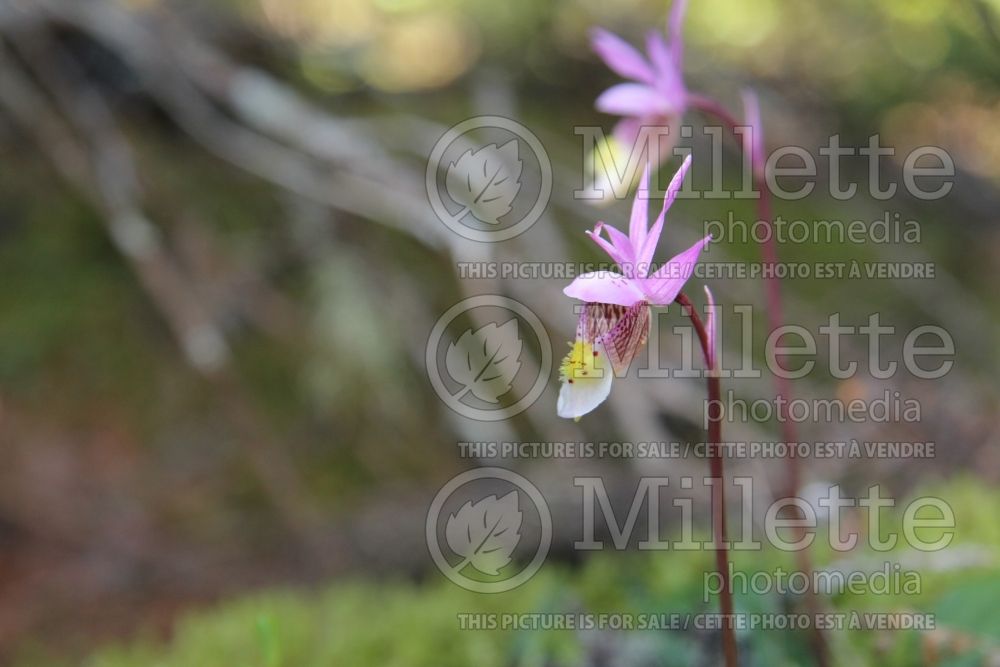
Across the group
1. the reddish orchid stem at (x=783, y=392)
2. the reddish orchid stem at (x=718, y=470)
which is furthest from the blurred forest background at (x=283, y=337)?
the reddish orchid stem at (x=718, y=470)

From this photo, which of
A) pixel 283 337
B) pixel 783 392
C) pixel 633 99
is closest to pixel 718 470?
pixel 783 392

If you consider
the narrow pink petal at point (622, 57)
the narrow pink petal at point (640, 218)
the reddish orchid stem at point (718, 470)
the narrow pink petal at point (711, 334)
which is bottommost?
the reddish orchid stem at point (718, 470)

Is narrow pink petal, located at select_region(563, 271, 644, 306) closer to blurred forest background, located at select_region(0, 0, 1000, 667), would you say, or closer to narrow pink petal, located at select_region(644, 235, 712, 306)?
narrow pink petal, located at select_region(644, 235, 712, 306)

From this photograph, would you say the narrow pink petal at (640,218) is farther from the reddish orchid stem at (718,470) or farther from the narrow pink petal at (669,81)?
the narrow pink petal at (669,81)

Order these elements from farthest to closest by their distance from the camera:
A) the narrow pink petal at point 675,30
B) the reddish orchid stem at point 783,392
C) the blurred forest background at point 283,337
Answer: the blurred forest background at point 283,337
the narrow pink petal at point 675,30
the reddish orchid stem at point 783,392

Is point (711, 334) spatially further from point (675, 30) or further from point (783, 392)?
point (675, 30)

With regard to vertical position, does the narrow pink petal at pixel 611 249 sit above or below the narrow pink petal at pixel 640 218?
below

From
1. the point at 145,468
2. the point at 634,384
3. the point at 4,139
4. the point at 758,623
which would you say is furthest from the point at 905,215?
the point at 4,139
